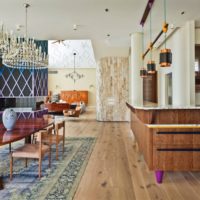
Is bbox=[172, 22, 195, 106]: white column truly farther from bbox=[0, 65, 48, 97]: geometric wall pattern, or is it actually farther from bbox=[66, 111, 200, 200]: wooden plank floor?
bbox=[0, 65, 48, 97]: geometric wall pattern

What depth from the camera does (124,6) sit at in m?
4.21

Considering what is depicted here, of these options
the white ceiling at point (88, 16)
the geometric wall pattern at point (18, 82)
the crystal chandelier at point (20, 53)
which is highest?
the white ceiling at point (88, 16)

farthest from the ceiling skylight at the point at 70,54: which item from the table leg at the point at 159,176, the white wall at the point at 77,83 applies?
the table leg at the point at 159,176

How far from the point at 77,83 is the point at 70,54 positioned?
10.2 feet

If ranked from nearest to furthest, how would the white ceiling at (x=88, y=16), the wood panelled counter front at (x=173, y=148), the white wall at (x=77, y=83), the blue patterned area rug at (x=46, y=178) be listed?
the blue patterned area rug at (x=46, y=178), the wood panelled counter front at (x=173, y=148), the white ceiling at (x=88, y=16), the white wall at (x=77, y=83)

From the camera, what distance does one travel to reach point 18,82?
6.86 m

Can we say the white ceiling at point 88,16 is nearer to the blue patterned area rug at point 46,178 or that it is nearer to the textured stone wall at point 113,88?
the blue patterned area rug at point 46,178

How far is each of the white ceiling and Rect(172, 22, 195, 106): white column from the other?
357 millimetres

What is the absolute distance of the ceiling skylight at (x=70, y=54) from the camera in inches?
465

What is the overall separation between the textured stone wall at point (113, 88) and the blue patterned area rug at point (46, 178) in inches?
205

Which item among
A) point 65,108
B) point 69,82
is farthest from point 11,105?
point 69,82

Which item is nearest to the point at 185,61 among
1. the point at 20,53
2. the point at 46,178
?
the point at 20,53

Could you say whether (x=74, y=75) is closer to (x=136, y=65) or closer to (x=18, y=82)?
A: (x=18, y=82)

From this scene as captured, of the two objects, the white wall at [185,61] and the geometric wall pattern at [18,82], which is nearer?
the white wall at [185,61]
